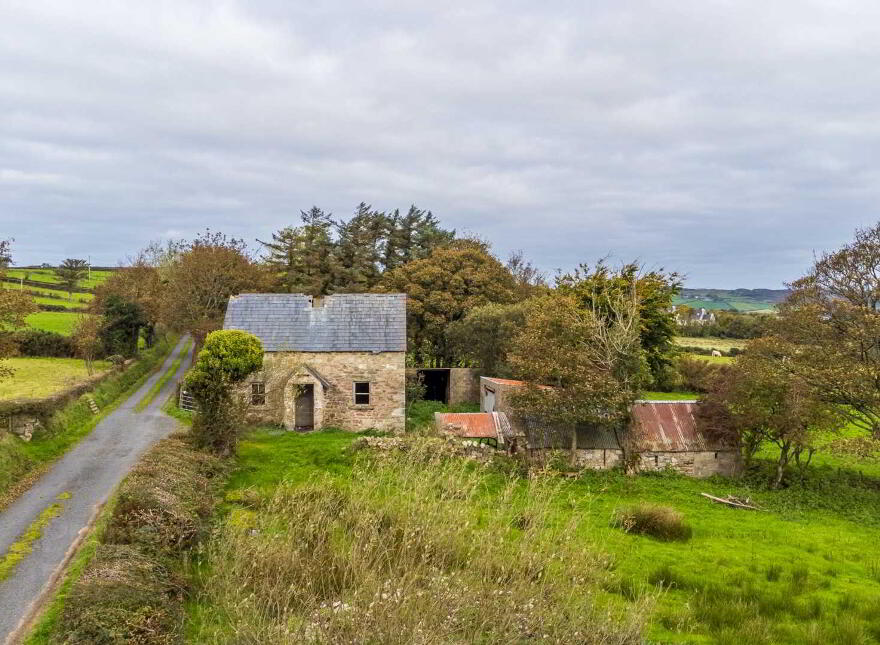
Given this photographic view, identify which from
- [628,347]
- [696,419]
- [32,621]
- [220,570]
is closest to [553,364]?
[628,347]

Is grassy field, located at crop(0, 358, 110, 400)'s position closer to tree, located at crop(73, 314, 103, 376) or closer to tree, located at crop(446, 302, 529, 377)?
tree, located at crop(73, 314, 103, 376)

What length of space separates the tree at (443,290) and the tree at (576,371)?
14.6 m

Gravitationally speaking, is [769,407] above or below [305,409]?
above

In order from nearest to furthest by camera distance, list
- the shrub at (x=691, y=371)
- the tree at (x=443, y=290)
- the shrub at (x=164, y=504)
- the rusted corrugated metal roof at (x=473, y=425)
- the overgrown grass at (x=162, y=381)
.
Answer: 1. the shrub at (x=164, y=504)
2. the rusted corrugated metal roof at (x=473, y=425)
3. the overgrown grass at (x=162, y=381)
4. the tree at (x=443, y=290)
5. the shrub at (x=691, y=371)

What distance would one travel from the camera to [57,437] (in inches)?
867

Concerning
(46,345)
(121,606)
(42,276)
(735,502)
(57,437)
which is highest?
(42,276)

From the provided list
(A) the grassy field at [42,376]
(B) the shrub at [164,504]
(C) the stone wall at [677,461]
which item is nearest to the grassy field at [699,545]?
(C) the stone wall at [677,461]

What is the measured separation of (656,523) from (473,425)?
31.3 feet

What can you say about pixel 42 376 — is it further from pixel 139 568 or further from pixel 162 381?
pixel 139 568

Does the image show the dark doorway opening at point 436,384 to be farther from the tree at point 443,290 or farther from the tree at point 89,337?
the tree at point 89,337

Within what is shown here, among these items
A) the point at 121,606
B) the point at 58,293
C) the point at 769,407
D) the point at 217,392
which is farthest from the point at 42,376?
the point at 58,293

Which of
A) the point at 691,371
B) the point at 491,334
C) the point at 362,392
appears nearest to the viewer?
the point at 362,392

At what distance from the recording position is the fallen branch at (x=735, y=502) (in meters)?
20.5

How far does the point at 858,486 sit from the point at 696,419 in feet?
21.2
